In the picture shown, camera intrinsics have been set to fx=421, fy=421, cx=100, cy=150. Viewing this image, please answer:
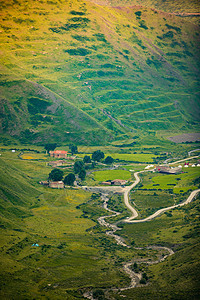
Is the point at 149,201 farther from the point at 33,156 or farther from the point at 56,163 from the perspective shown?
the point at 33,156

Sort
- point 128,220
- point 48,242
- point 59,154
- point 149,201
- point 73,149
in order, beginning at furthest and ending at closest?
point 73,149 < point 59,154 < point 149,201 < point 128,220 < point 48,242

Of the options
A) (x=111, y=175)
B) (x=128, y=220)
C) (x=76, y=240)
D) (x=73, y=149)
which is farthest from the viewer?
(x=73, y=149)

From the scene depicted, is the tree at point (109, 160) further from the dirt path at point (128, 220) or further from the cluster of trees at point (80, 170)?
the cluster of trees at point (80, 170)

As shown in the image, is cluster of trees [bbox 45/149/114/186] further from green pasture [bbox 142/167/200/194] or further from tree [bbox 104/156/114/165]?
green pasture [bbox 142/167/200/194]

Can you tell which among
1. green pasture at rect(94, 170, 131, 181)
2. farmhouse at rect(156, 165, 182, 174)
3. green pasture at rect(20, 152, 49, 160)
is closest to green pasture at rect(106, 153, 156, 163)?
farmhouse at rect(156, 165, 182, 174)

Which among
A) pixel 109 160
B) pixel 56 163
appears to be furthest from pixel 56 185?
pixel 109 160

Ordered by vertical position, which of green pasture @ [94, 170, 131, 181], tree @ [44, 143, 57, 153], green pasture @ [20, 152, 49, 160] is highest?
green pasture @ [94, 170, 131, 181]

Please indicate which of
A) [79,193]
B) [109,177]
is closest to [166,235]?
[79,193]

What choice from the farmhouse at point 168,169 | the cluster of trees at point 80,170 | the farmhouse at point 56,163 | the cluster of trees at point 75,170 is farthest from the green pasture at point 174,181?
the farmhouse at point 56,163

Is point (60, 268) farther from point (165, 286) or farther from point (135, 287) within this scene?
point (165, 286)
